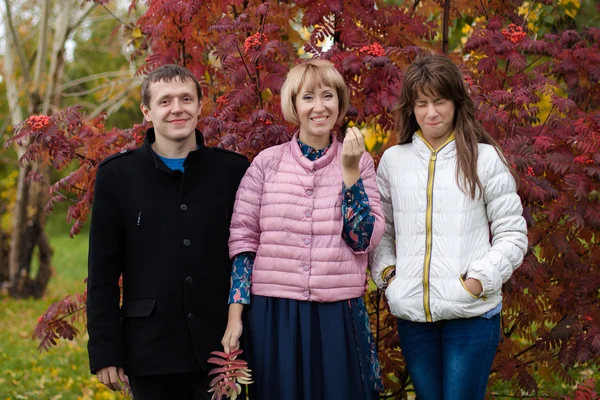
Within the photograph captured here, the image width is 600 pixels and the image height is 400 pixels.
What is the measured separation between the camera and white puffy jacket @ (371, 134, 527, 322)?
295 centimetres

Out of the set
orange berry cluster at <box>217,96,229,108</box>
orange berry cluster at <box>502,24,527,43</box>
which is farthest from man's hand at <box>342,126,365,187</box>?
orange berry cluster at <box>502,24,527,43</box>

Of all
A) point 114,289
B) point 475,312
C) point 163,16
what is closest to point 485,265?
point 475,312

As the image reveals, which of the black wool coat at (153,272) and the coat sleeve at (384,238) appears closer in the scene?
the black wool coat at (153,272)

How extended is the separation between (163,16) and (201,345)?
2.00 meters

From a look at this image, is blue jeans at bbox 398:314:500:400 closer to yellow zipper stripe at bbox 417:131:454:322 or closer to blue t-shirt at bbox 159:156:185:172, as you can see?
yellow zipper stripe at bbox 417:131:454:322

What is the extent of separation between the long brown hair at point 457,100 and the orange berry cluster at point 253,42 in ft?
2.89

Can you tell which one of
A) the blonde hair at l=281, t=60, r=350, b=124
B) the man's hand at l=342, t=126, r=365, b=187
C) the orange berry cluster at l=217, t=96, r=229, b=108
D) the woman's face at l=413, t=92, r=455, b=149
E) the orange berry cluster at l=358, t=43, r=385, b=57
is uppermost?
the orange berry cluster at l=358, t=43, r=385, b=57

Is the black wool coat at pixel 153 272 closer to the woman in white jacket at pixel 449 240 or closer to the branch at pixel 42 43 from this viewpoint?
the woman in white jacket at pixel 449 240

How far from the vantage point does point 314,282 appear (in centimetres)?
298

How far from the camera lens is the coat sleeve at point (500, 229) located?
2891 mm

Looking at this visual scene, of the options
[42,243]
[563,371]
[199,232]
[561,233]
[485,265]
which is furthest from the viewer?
[42,243]

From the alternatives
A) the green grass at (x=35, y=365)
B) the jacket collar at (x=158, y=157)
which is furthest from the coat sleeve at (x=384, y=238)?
the green grass at (x=35, y=365)

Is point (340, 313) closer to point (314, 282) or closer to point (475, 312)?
point (314, 282)

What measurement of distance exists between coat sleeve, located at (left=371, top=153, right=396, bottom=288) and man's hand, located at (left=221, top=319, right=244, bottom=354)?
0.64 meters
